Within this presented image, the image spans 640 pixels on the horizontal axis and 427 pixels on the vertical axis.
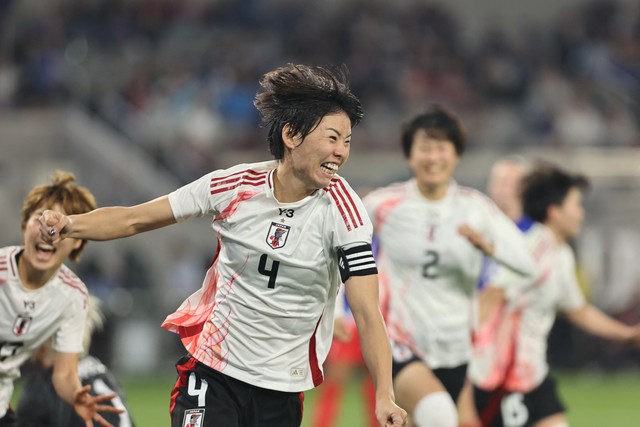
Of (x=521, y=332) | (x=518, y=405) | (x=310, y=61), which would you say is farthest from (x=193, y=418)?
(x=310, y=61)

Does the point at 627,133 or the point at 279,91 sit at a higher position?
the point at 627,133

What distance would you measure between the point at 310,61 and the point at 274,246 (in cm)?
1603

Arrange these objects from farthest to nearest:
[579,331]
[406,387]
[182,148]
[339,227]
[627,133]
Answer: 1. [627,133]
2. [182,148]
3. [579,331]
4. [406,387]
5. [339,227]

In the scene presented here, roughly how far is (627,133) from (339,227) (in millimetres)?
15490

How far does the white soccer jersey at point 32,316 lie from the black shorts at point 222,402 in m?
1.07

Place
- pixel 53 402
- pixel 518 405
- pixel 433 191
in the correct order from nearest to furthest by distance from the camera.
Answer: pixel 53 402
pixel 433 191
pixel 518 405

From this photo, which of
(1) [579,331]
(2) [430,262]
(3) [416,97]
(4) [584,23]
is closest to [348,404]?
(1) [579,331]

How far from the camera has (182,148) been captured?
17.7 metres

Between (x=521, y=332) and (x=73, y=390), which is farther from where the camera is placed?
(x=521, y=332)

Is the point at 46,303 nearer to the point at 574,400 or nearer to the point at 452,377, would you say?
the point at 452,377

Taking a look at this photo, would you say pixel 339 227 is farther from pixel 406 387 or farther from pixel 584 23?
pixel 584 23

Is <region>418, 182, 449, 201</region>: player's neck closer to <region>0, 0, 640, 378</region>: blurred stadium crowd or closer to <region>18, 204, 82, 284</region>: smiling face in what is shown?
<region>18, 204, 82, 284</region>: smiling face

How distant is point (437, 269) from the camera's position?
22.2 feet

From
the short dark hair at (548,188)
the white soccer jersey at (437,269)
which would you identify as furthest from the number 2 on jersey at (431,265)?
the short dark hair at (548,188)
